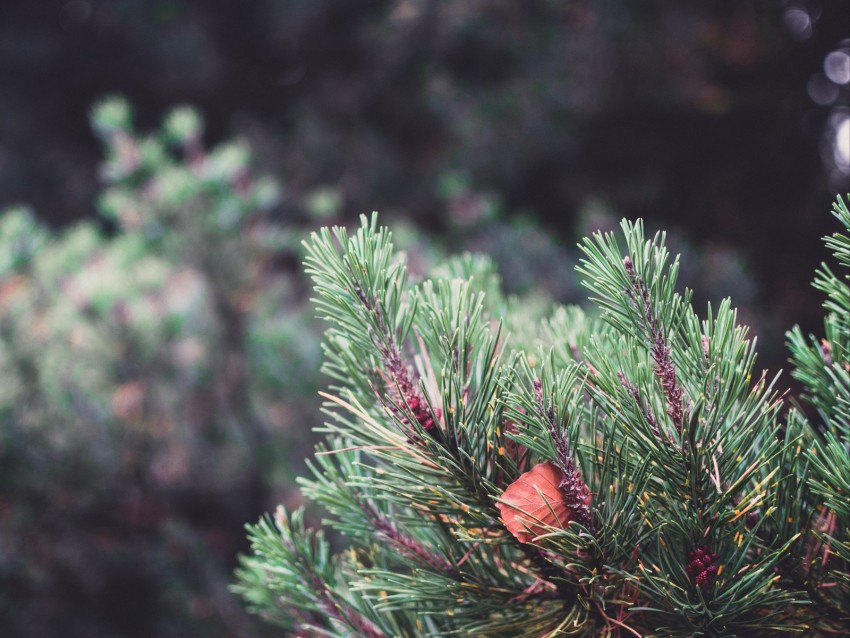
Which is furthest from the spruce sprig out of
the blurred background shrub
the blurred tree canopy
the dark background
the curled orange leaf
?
the blurred tree canopy

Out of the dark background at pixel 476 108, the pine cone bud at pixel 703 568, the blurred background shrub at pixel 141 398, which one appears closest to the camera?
the pine cone bud at pixel 703 568

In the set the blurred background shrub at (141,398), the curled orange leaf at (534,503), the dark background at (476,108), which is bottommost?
the curled orange leaf at (534,503)

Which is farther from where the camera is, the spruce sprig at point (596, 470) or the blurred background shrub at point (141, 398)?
the blurred background shrub at point (141, 398)

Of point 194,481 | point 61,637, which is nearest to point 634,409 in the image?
point 61,637

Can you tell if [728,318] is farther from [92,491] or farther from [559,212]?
[559,212]

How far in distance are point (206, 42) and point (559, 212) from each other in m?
1.87

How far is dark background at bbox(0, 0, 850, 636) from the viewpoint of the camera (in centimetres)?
133

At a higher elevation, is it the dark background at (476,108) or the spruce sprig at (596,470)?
the dark background at (476,108)

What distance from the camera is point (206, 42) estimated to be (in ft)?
8.68

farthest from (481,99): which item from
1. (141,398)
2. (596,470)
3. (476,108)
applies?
(596,470)

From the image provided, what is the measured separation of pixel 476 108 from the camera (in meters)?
1.75

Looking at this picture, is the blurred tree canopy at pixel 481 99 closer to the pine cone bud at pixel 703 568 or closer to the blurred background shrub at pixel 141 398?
the blurred background shrub at pixel 141 398

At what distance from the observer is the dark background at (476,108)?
133 cm

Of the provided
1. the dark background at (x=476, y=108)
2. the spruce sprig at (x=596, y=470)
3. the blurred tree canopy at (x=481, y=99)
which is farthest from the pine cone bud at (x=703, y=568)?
the blurred tree canopy at (x=481, y=99)
